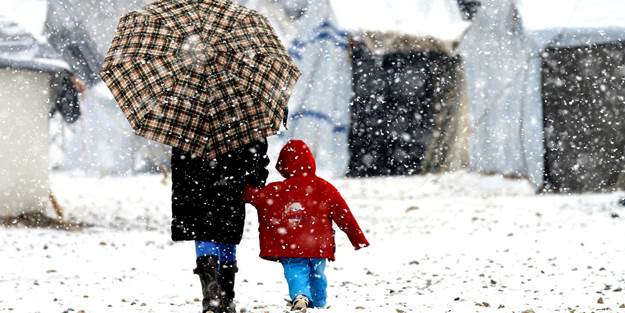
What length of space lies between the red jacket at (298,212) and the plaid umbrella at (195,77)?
0.35 meters

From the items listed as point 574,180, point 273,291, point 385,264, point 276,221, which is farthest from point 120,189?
point 276,221

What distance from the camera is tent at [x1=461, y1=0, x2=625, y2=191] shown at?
42.4 ft

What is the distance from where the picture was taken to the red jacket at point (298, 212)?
4465 mm

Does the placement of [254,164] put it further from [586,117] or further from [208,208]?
[586,117]

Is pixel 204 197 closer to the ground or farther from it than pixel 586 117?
farther from it

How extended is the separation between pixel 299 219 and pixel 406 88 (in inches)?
461

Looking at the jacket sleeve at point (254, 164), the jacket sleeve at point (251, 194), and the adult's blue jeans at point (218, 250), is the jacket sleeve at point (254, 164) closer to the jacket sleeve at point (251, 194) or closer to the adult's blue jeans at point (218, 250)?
the jacket sleeve at point (251, 194)

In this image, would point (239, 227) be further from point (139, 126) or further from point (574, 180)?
point (574, 180)

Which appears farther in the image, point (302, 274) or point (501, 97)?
point (501, 97)

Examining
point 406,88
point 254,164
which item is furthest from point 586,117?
point 254,164

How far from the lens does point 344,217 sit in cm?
458

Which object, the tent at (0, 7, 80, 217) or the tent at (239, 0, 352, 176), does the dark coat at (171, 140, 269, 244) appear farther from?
the tent at (239, 0, 352, 176)

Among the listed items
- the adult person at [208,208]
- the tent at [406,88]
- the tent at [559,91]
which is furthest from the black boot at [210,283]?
the tent at [406,88]

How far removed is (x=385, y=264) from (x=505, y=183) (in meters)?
7.39
